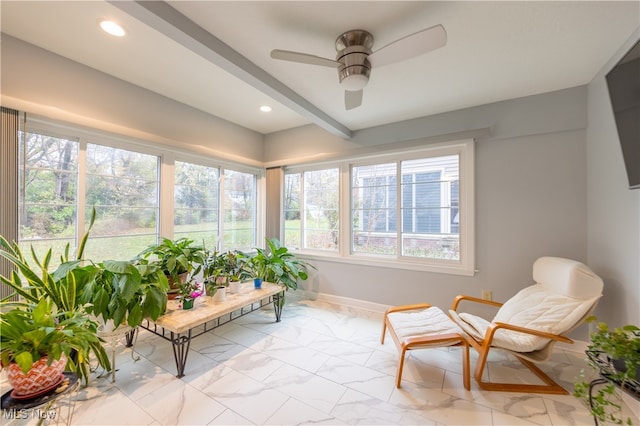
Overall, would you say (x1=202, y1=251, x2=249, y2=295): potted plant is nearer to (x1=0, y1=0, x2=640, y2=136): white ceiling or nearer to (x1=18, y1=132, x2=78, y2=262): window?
(x1=18, y1=132, x2=78, y2=262): window

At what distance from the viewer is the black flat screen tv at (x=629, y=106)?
158cm

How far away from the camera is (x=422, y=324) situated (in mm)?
2094

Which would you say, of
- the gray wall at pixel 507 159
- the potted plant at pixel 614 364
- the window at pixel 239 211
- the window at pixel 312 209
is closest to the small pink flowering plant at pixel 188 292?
the window at pixel 239 211

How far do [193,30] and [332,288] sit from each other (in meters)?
3.12

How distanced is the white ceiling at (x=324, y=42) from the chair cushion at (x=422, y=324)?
2.08 meters

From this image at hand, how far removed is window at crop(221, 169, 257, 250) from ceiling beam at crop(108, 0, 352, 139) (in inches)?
67.7

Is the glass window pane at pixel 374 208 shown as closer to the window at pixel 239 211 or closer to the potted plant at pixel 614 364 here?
the window at pixel 239 211

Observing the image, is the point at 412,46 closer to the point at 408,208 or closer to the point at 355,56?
the point at 355,56

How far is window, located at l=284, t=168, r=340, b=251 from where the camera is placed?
12.0ft

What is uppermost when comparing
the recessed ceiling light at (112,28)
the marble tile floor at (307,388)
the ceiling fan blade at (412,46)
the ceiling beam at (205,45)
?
the recessed ceiling light at (112,28)

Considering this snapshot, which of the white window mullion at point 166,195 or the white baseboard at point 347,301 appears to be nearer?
the white window mullion at point 166,195

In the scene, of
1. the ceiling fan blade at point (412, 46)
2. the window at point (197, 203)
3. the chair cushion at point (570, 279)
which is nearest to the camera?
the ceiling fan blade at point (412, 46)

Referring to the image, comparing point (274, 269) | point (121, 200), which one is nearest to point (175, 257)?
point (121, 200)

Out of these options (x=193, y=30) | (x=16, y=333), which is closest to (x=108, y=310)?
(x=16, y=333)
